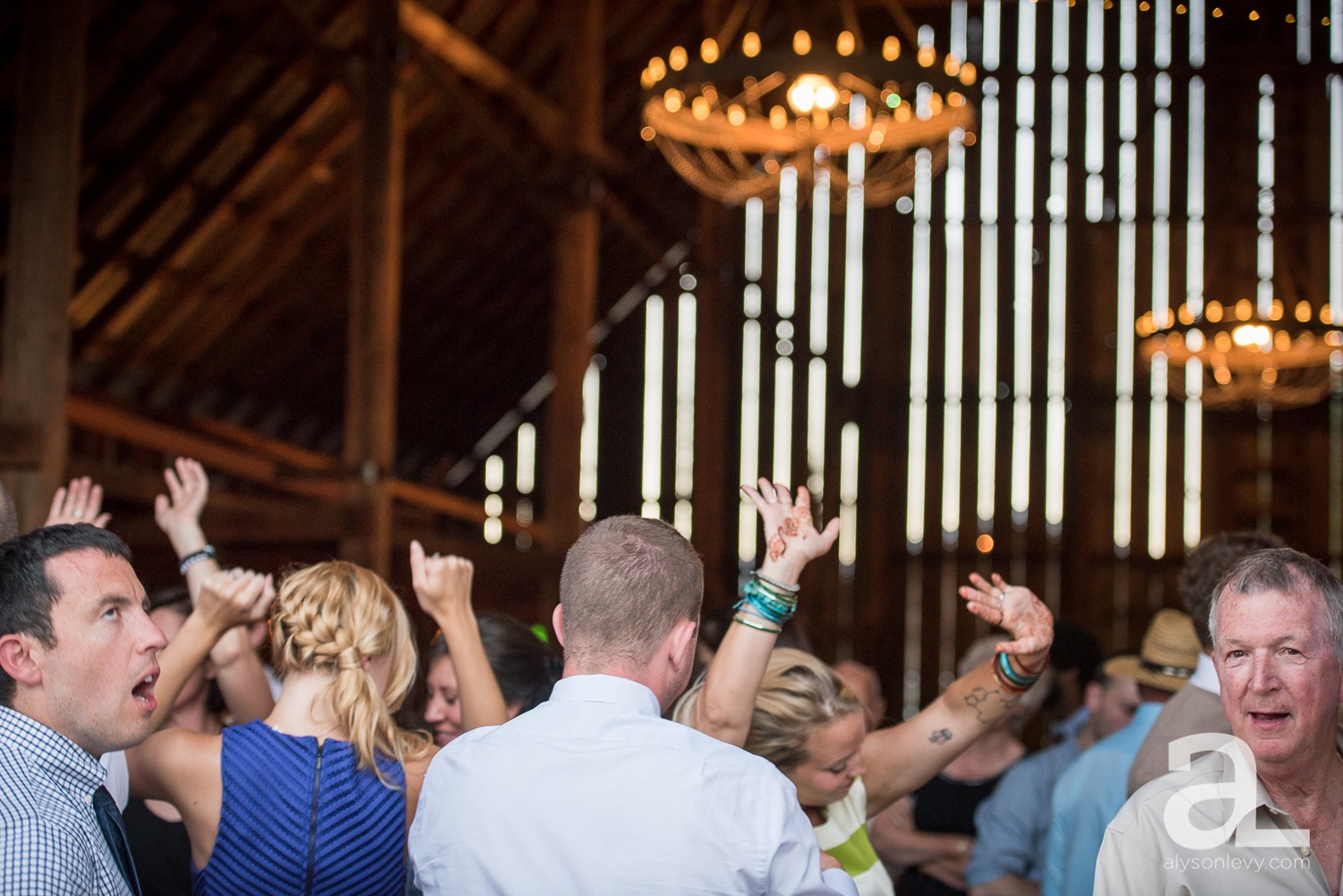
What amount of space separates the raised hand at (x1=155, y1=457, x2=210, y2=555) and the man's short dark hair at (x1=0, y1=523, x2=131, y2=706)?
3.44ft

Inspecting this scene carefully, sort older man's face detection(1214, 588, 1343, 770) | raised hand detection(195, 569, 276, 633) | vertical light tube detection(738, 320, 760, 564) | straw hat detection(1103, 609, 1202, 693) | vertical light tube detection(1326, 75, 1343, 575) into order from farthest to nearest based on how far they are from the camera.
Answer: vertical light tube detection(738, 320, 760, 564) < vertical light tube detection(1326, 75, 1343, 575) < straw hat detection(1103, 609, 1202, 693) < raised hand detection(195, 569, 276, 633) < older man's face detection(1214, 588, 1343, 770)

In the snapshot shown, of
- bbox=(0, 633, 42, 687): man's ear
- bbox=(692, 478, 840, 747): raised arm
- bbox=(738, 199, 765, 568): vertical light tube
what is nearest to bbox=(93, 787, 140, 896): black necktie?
bbox=(0, 633, 42, 687): man's ear

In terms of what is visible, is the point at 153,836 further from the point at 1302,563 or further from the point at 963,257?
the point at 963,257

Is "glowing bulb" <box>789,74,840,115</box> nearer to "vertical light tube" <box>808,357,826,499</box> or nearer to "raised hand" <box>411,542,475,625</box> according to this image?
"raised hand" <box>411,542,475,625</box>

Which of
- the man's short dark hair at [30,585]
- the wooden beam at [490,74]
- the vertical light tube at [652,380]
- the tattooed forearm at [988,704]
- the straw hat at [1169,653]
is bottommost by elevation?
the straw hat at [1169,653]

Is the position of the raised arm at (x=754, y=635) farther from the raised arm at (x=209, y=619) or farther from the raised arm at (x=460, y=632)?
the raised arm at (x=209, y=619)

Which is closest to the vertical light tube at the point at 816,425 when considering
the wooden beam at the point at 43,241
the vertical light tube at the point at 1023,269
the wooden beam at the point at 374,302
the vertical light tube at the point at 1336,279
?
the vertical light tube at the point at 1023,269

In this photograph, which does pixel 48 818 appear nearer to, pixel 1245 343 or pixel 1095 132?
pixel 1245 343

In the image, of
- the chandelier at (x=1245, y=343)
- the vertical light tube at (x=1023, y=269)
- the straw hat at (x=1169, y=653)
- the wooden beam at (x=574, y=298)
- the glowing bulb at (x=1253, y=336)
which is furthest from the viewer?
the vertical light tube at (x=1023, y=269)

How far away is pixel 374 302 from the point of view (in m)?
7.27

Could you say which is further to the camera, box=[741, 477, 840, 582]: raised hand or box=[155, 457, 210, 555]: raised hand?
box=[155, 457, 210, 555]: raised hand

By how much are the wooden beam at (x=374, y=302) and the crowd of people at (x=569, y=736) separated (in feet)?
13.0

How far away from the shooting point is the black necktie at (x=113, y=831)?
1.83 meters

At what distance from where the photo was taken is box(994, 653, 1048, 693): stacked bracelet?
2490 millimetres
